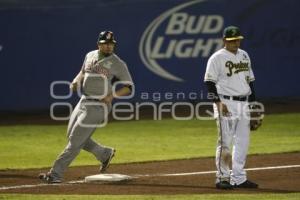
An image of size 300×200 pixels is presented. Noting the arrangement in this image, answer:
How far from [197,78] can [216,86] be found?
10698 mm

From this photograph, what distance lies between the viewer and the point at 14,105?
21.2m

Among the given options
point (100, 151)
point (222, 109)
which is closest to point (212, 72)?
point (222, 109)

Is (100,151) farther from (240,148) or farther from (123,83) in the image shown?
(240,148)

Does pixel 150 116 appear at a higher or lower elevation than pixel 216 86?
lower

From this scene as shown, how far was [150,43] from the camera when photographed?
2183 cm

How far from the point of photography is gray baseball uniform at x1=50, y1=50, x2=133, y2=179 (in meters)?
11.7

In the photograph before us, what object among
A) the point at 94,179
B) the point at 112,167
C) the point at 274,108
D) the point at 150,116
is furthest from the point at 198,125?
the point at 94,179

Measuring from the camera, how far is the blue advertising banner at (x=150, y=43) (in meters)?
21.2

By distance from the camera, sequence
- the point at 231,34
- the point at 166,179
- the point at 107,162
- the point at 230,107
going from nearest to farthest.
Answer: the point at 231,34, the point at 230,107, the point at 166,179, the point at 107,162

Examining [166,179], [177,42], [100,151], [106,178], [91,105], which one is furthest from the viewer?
[177,42]

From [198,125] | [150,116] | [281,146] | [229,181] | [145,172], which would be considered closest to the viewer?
[229,181]

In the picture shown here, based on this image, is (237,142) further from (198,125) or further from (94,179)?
(198,125)

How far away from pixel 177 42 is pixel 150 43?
646mm

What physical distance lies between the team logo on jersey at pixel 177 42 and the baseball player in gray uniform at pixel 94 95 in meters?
9.90
